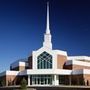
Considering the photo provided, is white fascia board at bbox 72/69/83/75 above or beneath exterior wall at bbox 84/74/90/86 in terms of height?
above

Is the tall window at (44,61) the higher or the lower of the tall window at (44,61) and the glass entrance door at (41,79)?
the higher

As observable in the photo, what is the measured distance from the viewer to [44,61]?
7356 centimetres

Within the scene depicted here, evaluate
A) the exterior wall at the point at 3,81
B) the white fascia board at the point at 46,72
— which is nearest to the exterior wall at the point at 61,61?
the white fascia board at the point at 46,72

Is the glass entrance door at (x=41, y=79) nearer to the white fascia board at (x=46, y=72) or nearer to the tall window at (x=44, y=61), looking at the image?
the white fascia board at (x=46, y=72)

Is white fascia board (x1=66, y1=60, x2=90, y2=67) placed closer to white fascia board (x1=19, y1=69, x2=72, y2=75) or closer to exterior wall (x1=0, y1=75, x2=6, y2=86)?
white fascia board (x1=19, y1=69, x2=72, y2=75)

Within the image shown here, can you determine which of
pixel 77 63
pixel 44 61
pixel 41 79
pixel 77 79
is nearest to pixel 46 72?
pixel 41 79

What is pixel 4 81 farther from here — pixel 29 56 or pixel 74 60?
pixel 74 60

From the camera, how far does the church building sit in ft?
232

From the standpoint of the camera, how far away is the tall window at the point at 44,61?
73.4 metres

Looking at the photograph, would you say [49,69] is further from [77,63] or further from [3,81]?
[3,81]

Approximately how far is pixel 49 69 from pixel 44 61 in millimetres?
3131

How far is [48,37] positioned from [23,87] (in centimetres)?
3055

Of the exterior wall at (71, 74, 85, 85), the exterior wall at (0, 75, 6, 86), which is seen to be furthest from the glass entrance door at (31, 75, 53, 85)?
the exterior wall at (0, 75, 6, 86)

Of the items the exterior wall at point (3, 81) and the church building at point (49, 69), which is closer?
the church building at point (49, 69)
